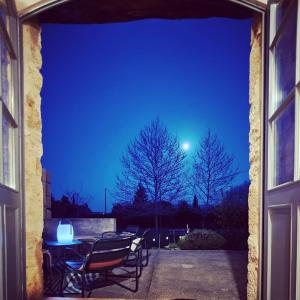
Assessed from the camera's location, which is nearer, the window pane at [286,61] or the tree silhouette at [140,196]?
the window pane at [286,61]

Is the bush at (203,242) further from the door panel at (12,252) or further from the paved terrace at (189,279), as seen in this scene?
the door panel at (12,252)

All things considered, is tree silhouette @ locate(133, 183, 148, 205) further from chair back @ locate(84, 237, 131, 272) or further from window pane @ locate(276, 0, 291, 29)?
window pane @ locate(276, 0, 291, 29)

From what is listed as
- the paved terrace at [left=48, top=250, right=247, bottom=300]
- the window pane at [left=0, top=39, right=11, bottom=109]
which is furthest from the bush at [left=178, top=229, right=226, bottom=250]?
the window pane at [left=0, top=39, right=11, bottom=109]

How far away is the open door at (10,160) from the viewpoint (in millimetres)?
1771

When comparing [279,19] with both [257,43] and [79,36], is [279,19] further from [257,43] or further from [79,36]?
[79,36]

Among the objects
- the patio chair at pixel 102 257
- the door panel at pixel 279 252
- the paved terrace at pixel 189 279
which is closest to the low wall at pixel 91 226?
the paved terrace at pixel 189 279

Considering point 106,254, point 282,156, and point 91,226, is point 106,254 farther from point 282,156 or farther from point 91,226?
point 91,226

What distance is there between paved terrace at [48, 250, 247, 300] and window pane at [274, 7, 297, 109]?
97.2 inches

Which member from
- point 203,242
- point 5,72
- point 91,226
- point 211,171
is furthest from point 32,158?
point 211,171

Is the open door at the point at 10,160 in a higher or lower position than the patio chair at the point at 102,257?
higher

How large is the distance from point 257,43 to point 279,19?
503 mm

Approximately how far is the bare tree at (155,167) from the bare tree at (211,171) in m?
0.85

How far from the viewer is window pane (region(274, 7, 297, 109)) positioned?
1733 mm

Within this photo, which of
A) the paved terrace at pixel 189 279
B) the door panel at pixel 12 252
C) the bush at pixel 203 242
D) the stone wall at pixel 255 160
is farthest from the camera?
the bush at pixel 203 242
